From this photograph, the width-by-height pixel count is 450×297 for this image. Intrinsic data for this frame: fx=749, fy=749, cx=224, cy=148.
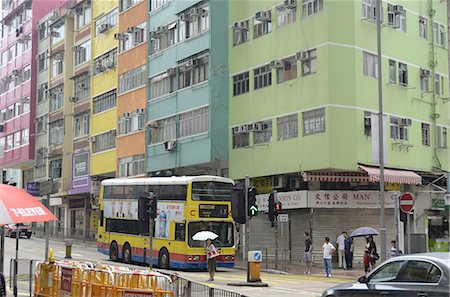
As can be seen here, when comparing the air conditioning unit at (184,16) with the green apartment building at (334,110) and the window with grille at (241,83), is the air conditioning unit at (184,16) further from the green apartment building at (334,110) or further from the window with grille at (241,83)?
the window with grille at (241,83)

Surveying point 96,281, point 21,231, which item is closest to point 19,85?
point 21,231

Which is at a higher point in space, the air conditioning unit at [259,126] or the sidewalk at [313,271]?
the air conditioning unit at [259,126]

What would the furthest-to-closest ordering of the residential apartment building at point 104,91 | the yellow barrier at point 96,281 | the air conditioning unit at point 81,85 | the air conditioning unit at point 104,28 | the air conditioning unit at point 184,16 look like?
the air conditioning unit at point 81,85 → the air conditioning unit at point 104,28 → the residential apartment building at point 104,91 → the air conditioning unit at point 184,16 → the yellow barrier at point 96,281

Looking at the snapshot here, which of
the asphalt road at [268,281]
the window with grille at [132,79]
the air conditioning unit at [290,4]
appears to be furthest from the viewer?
the window with grille at [132,79]

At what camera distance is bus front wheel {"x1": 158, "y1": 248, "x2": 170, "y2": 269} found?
30.5 m

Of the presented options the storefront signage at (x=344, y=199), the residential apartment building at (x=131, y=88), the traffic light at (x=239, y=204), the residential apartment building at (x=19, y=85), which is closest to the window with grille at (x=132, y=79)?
the residential apartment building at (x=131, y=88)

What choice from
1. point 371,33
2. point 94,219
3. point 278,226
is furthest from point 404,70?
point 94,219

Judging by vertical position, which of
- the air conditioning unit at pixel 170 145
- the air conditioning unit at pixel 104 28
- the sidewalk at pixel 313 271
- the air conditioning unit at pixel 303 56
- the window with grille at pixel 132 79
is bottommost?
the sidewalk at pixel 313 271

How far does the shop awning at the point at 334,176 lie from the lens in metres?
33.8

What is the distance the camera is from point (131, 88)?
46906mm

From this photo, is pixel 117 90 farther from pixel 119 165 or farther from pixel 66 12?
pixel 66 12

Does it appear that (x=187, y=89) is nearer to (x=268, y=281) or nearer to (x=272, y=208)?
(x=268, y=281)

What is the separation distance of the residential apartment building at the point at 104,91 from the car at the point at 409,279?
37.5 m

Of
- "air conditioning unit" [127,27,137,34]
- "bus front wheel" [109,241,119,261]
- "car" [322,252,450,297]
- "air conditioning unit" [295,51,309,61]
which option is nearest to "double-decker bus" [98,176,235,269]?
"bus front wheel" [109,241,119,261]
